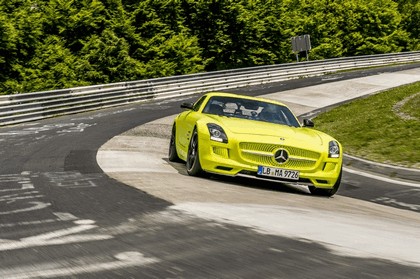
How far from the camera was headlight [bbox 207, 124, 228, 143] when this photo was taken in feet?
31.1

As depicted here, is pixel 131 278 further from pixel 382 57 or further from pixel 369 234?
pixel 382 57

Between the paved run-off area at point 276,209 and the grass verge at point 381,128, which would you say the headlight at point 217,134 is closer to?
the paved run-off area at point 276,209

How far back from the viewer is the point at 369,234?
5395 millimetres

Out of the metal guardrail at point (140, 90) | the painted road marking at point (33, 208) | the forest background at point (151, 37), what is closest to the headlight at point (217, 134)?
the painted road marking at point (33, 208)

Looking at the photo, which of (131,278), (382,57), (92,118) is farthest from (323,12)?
(131,278)

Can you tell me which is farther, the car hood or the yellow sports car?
the car hood

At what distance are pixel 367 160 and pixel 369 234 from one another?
835cm

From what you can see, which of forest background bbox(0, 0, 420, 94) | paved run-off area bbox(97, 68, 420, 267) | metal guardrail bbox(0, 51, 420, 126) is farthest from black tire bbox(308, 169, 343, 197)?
Answer: forest background bbox(0, 0, 420, 94)

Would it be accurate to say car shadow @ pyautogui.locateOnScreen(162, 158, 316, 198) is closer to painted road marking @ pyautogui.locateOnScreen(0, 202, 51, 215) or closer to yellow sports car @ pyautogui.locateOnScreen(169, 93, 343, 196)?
yellow sports car @ pyautogui.locateOnScreen(169, 93, 343, 196)

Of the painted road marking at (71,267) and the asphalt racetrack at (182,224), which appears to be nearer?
the painted road marking at (71,267)

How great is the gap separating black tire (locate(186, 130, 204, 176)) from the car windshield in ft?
3.37

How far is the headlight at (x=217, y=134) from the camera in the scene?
9480mm

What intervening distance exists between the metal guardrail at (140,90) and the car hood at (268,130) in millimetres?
12807

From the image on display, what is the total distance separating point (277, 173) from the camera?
9.36m
